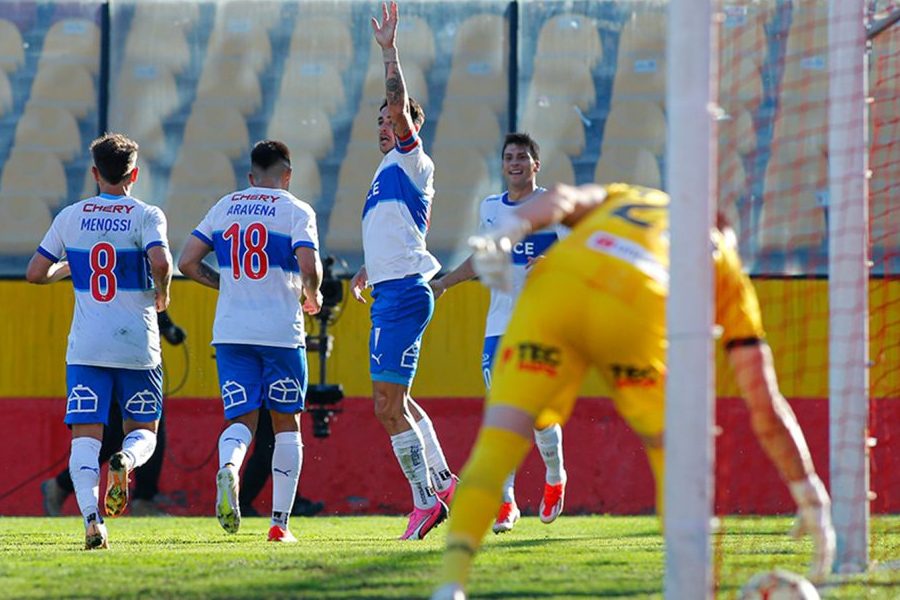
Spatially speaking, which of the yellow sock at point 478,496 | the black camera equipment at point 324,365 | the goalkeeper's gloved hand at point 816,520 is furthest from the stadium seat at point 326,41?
the yellow sock at point 478,496

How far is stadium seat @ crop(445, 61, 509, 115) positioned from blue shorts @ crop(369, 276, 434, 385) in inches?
306

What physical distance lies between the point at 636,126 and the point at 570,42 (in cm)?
111

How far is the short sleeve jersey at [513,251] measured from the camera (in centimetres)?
1033

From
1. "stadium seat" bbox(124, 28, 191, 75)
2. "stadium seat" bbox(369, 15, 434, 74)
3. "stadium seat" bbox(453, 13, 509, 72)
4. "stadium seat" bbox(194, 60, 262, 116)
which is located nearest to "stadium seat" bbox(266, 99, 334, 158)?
"stadium seat" bbox(194, 60, 262, 116)

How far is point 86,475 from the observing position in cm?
871

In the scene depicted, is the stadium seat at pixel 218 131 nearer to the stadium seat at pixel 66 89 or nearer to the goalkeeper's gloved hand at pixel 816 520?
the stadium seat at pixel 66 89

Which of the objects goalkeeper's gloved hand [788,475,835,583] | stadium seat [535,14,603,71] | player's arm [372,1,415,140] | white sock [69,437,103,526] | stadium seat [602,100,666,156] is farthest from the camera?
stadium seat [535,14,603,71]

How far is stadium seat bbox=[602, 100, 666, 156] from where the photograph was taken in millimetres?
16984

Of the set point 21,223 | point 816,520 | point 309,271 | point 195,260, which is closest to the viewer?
point 816,520

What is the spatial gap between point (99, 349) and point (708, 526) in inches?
191

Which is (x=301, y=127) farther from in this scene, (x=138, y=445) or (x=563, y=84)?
(x=138, y=445)

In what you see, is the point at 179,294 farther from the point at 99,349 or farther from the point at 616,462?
the point at 99,349

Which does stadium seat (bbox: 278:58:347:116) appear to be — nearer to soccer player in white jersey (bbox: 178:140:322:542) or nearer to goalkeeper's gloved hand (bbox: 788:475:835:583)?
soccer player in white jersey (bbox: 178:140:322:542)

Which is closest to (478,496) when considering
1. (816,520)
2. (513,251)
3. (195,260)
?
(816,520)
